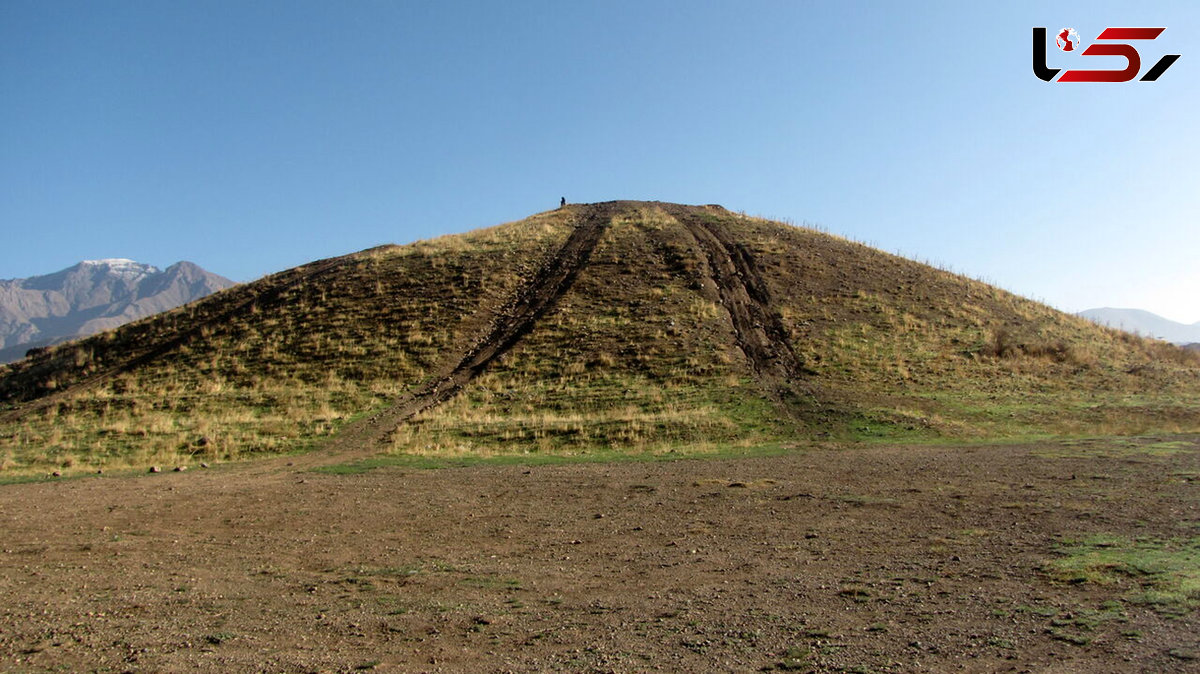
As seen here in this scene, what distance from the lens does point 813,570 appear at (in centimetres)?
826

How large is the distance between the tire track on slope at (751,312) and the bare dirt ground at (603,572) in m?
10.8

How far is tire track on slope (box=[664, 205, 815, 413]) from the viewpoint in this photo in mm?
25859

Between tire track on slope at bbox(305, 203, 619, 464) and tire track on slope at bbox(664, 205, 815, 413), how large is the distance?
270 inches

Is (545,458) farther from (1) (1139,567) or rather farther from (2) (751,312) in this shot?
(2) (751,312)

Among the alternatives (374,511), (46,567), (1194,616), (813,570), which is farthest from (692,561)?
(46,567)

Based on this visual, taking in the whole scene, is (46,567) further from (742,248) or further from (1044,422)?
(742,248)

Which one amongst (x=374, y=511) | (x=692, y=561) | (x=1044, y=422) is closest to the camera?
(x=692, y=561)

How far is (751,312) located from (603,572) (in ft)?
84.6

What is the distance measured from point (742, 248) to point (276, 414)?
26.6 metres

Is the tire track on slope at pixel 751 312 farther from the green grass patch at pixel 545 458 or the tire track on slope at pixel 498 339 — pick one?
the tire track on slope at pixel 498 339

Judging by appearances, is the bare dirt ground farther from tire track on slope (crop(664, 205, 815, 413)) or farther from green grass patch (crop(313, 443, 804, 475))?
tire track on slope (crop(664, 205, 815, 413))

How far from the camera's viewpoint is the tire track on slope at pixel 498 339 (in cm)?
2208

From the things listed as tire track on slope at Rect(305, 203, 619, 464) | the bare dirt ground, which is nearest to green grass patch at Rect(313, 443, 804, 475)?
tire track on slope at Rect(305, 203, 619, 464)

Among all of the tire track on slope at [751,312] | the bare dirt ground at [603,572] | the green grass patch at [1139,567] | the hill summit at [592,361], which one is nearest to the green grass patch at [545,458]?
the hill summit at [592,361]
